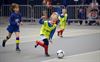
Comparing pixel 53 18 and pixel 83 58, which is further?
pixel 53 18

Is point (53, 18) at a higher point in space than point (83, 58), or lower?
higher

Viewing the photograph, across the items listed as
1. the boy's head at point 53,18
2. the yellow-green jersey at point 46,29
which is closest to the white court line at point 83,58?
the yellow-green jersey at point 46,29

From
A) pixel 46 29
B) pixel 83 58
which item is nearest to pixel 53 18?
pixel 46 29

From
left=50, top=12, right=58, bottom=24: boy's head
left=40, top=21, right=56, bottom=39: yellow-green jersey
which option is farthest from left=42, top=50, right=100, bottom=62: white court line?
left=50, top=12, right=58, bottom=24: boy's head

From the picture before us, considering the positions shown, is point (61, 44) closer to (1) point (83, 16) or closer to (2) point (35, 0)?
(1) point (83, 16)

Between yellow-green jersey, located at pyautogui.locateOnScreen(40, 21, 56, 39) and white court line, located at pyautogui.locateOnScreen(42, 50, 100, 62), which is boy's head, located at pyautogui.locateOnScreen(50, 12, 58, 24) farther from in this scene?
white court line, located at pyautogui.locateOnScreen(42, 50, 100, 62)

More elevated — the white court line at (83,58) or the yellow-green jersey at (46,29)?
the yellow-green jersey at (46,29)

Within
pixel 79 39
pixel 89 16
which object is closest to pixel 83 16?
pixel 89 16

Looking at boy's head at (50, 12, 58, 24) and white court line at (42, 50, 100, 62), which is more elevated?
boy's head at (50, 12, 58, 24)

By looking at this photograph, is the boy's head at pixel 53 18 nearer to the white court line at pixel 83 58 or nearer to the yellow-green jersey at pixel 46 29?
the yellow-green jersey at pixel 46 29

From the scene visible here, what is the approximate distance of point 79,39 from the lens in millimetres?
18484

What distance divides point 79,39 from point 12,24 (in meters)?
4.42

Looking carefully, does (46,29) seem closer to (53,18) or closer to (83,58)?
(53,18)

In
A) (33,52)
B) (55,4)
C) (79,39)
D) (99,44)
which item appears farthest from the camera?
(55,4)
